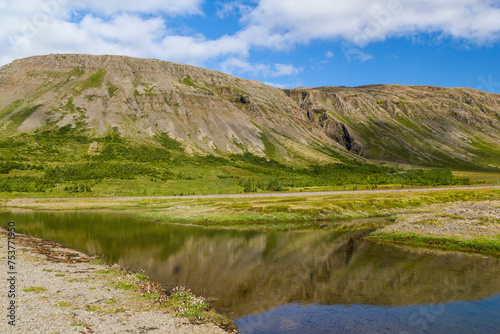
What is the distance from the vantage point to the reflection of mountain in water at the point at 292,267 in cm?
2555

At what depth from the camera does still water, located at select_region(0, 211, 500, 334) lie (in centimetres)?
2130

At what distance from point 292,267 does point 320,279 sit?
168 inches

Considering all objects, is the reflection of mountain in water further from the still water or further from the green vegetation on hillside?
the green vegetation on hillside

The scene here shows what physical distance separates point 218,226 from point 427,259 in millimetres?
36600

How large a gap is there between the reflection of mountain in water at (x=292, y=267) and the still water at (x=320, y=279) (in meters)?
0.09

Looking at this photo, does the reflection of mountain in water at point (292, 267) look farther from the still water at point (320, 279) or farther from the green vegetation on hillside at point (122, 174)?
the green vegetation on hillside at point (122, 174)

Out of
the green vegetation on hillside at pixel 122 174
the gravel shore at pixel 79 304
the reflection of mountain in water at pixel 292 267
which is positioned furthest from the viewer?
the green vegetation on hillside at pixel 122 174

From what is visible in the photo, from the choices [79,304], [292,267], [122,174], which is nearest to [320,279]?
[292,267]

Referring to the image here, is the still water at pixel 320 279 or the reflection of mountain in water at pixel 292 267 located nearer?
the still water at pixel 320 279

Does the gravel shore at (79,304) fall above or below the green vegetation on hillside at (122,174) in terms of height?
below

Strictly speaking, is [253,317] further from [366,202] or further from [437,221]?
[366,202]

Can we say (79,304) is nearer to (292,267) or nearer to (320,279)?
(320,279)

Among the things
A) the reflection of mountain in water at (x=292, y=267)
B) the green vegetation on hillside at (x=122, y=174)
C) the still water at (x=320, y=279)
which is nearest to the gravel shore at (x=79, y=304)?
the still water at (x=320, y=279)

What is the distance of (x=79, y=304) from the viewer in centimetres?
2123
